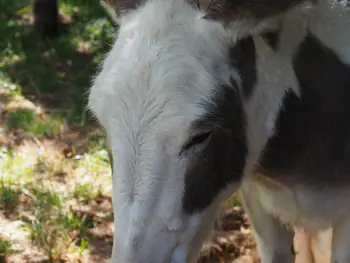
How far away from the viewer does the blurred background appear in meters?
3.04

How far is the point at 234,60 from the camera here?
5.20 ft

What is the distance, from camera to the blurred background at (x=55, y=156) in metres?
3.04

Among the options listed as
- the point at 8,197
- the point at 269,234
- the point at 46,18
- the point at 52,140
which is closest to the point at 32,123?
the point at 52,140

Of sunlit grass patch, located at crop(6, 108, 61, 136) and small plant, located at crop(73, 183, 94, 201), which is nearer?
small plant, located at crop(73, 183, 94, 201)

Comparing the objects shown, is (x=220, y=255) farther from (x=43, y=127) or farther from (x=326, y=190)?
(x=43, y=127)

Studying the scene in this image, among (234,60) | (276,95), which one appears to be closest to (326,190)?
(276,95)

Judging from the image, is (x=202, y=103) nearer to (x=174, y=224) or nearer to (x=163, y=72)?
(x=163, y=72)

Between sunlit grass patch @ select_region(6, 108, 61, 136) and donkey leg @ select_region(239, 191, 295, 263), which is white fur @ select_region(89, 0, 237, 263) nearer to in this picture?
donkey leg @ select_region(239, 191, 295, 263)

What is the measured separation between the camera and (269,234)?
245 centimetres

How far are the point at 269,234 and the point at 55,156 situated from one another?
167 cm

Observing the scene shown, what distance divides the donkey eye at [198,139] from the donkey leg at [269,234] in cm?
83

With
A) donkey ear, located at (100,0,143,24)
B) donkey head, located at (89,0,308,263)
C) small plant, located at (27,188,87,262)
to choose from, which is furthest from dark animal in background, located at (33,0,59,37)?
donkey head, located at (89,0,308,263)

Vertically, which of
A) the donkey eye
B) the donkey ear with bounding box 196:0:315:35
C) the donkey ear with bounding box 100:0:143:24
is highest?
the donkey ear with bounding box 100:0:143:24

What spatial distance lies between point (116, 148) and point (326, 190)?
75cm
